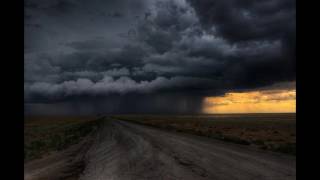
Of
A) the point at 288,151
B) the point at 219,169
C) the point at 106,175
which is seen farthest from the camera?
the point at 288,151

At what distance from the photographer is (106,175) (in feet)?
33.1

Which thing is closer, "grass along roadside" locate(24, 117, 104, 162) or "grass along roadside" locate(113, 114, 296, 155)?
"grass along roadside" locate(24, 117, 104, 162)

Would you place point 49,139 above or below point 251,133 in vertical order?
above

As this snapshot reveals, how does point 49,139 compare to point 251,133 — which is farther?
point 251,133

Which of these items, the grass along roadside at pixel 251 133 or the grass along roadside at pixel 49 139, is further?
the grass along roadside at pixel 251 133

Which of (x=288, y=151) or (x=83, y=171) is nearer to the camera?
(x=83, y=171)
